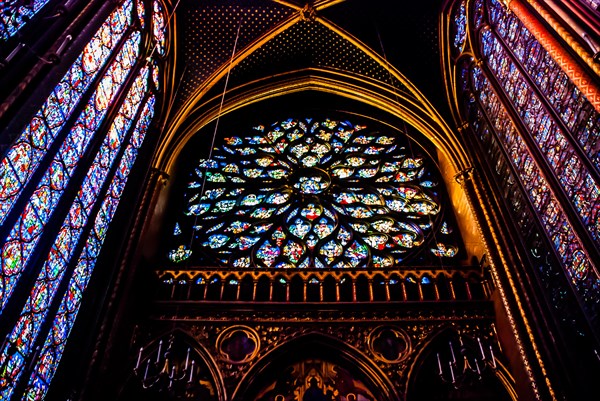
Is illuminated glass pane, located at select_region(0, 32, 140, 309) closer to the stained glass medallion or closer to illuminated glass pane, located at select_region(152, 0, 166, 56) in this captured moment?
illuminated glass pane, located at select_region(152, 0, 166, 56)

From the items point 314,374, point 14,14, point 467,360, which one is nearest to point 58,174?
point 14,14

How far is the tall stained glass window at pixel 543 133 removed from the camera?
6324mm

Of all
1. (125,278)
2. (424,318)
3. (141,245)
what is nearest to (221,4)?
(141,245)

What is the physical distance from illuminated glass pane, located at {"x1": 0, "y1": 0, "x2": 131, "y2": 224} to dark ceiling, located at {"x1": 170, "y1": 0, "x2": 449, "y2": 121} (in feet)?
9.38

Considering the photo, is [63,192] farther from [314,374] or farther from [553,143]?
[553,143]

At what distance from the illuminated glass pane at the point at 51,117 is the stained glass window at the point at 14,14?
895 mm

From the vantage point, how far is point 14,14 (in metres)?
5.86

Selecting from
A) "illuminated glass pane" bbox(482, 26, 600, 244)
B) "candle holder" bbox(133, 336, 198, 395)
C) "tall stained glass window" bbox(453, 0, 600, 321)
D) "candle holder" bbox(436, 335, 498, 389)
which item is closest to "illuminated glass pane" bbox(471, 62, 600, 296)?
"tall stained glass window" bbox(453, 0, 600, 321)

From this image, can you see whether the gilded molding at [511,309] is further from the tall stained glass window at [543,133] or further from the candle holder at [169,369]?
the candle holder at [169,369]

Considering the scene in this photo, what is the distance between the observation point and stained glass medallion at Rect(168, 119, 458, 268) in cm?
959

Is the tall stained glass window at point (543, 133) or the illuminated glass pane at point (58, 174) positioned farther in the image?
the tall stained glass window at point (543, 133)

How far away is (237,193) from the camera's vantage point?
11.0m

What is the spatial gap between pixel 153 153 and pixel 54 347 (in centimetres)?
441

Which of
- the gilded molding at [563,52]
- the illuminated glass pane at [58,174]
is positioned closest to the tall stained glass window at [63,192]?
the illuminated glass pane at [58,174]
